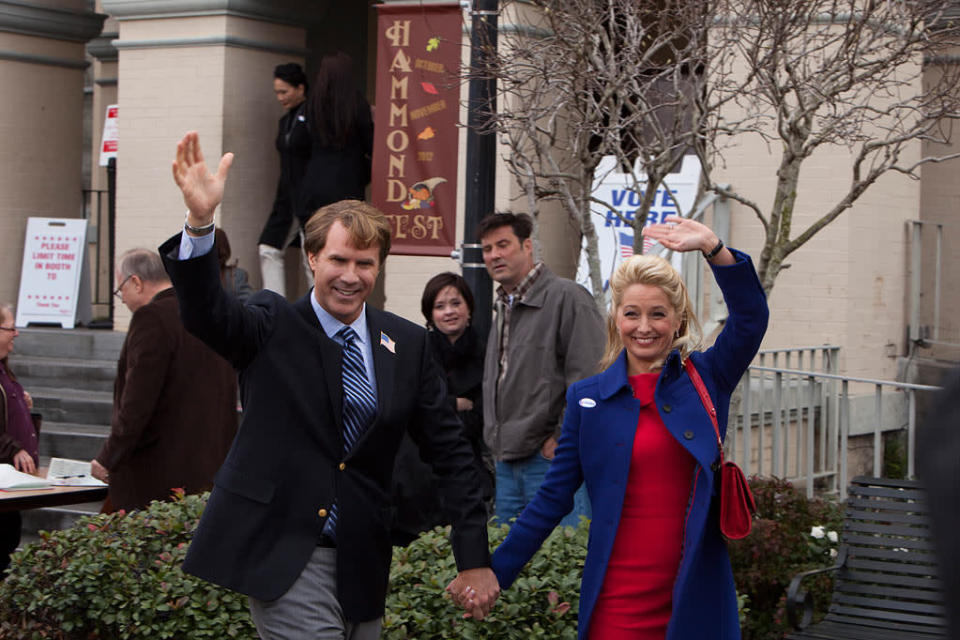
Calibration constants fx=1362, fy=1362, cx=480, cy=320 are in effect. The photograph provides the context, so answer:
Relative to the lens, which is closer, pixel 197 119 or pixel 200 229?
pixel 200 229

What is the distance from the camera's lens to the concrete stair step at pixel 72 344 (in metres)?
11.7

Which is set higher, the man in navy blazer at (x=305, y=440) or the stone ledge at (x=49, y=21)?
the stone ledge at (x=49, y=21)

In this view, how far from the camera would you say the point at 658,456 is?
379 cm

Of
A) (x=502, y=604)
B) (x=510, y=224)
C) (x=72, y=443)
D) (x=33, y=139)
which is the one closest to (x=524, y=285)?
(x=510, y=224)

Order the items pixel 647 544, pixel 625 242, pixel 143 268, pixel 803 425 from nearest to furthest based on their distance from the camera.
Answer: pixel 647 544 → pixel 143 268 → pixel 803 425 → pixel 625 242

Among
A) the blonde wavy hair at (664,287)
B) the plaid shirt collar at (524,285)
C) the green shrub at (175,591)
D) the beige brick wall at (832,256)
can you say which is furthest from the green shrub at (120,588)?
the beige brick wall at (832,256)

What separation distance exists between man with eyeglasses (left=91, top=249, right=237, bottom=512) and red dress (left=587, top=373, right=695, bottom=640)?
2.75 m

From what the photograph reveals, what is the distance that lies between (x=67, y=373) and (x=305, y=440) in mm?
8160

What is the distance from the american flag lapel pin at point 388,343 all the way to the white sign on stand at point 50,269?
32.1ft

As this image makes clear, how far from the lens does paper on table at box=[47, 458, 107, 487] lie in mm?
6387

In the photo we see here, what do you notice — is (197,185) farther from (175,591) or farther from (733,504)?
(175,591)

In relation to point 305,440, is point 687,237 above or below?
above

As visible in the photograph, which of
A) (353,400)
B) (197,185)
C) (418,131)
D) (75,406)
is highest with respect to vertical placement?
(418,131)

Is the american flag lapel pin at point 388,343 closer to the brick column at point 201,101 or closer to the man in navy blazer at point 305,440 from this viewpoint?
the man in navy blazer at point 305,440
